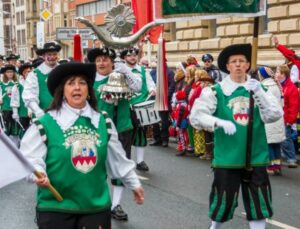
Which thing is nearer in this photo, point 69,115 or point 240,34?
point 69,115

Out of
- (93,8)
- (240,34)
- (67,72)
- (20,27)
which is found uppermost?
(93,8)

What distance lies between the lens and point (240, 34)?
18344mm

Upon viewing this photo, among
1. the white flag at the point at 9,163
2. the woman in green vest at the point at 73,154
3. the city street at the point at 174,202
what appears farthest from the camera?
the city street at the point at 174,202

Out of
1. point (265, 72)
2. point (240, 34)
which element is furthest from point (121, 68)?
point (240, 34)

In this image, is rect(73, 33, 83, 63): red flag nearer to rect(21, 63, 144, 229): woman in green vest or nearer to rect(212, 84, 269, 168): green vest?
rect(212, 84, 269, 168): green vest

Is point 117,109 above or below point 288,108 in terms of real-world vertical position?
above

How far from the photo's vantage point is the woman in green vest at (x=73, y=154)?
4.13m

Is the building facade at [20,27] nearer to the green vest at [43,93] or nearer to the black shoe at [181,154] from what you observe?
the black shoe at [181,154]

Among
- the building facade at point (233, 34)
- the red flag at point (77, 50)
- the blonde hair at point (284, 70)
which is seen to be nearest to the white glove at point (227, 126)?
the red flag at point (77, 50)

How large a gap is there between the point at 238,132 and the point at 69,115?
1.79 metres

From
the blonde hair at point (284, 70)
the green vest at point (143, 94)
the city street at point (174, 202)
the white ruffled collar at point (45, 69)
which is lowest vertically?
the city street at point (174, 202)

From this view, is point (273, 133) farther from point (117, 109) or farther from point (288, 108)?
point (117, 109)

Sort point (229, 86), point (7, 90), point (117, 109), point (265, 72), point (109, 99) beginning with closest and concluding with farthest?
1. point (229, 86)
2. point (109, 99)
3. point (117, 109)
4. point (265, 72)
5. point (7, 90)

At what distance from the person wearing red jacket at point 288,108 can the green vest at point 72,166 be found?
6.42 metres
